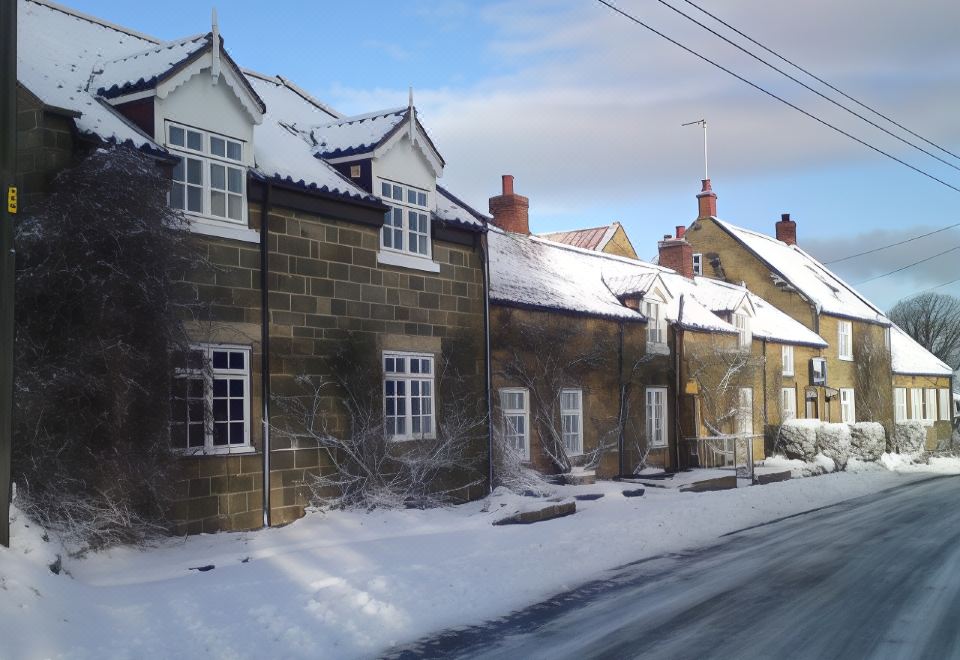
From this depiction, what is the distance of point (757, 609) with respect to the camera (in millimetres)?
9266

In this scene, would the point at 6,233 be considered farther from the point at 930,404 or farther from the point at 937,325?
the point at 937,325

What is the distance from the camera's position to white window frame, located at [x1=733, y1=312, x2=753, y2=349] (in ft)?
104

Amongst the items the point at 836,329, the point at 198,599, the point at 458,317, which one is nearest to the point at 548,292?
the point at 458,317

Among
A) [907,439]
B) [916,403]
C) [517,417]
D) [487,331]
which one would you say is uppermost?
[487,331]

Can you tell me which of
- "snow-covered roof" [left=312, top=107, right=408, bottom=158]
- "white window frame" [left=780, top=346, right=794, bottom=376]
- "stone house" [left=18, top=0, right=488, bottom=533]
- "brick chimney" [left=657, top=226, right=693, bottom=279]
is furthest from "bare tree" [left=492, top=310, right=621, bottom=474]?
"white window frame" [left=780, top=346, right=794, bottom=376]

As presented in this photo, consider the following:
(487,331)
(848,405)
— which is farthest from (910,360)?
(487,331)

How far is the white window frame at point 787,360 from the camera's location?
35156 mm

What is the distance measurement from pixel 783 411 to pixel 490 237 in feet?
53.0

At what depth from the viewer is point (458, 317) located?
18.1 m

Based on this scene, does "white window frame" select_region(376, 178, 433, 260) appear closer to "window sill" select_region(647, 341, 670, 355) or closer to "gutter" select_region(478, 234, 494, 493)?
"gutter" select_region(478, 234, 494, 493)

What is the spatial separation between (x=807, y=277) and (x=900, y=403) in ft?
27.3

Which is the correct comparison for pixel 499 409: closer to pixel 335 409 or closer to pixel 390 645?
pixel 335 409

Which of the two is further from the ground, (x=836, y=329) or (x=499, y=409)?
(x=836, y=329)

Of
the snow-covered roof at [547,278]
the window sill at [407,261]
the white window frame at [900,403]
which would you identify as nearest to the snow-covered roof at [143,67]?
the window sill at [407,261]
